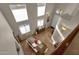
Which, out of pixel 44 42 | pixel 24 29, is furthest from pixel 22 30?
pixel 44 42

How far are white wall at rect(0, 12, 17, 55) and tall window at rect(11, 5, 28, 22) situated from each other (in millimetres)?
54

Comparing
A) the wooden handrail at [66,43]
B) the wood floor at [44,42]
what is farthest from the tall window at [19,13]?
the wooden handrail at [66,43]

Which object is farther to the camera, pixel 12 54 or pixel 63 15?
pixel 63 15

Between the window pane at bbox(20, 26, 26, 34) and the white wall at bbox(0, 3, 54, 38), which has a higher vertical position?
the white wall at bbox(0, 3, 54, 38)

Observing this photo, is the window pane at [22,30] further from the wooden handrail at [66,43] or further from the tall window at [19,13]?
the wooden handrail at [66,43]

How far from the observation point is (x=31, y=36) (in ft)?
1.98

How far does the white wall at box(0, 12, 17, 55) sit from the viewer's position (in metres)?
0.54

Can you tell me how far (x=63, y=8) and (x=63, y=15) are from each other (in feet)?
0.11

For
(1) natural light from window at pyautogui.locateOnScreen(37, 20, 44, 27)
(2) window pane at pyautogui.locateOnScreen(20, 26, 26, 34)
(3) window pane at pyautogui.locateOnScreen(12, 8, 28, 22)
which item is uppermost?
(3) window pane at pyautogui.locateOnScreen(12, 8, 28, 22)

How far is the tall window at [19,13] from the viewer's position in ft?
1.96

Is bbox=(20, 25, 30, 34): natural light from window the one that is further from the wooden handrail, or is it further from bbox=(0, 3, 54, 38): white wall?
the wooden handrail

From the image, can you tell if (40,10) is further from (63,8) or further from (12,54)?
(12,54)

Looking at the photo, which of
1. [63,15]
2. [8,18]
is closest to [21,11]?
[8,18]

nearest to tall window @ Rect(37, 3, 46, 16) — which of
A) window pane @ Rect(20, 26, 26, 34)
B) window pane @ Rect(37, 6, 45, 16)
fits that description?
window pane @ Rect(37, 6, 45, 16)
